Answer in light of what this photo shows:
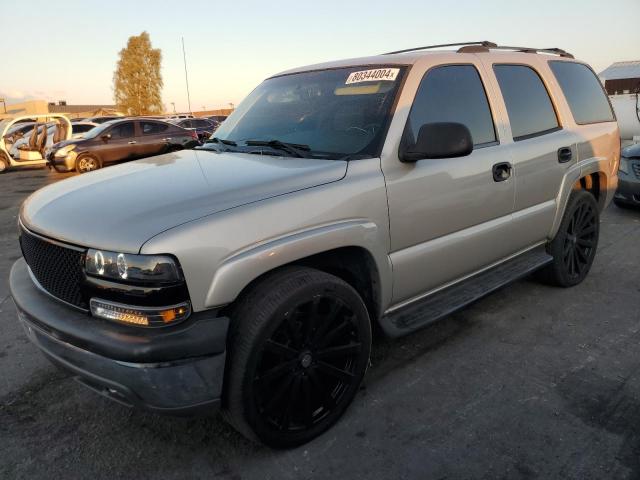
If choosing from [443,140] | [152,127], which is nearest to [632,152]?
[443,140]

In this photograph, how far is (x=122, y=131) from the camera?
549 inches

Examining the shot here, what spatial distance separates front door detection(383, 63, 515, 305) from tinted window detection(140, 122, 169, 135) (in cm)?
1274

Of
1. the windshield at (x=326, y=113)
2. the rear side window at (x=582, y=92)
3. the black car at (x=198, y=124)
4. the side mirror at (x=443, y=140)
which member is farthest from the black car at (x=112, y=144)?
the side mirror at (x=443, y=140)

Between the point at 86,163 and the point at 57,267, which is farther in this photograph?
the point at 86,163

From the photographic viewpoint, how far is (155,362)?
1.88m

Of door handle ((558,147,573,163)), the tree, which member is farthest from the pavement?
the tree

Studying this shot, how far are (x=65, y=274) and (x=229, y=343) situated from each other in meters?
0.78

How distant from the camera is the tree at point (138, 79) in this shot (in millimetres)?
53531

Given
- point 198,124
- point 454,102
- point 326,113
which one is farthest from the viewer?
point 198,124

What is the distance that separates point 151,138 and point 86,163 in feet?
6.22

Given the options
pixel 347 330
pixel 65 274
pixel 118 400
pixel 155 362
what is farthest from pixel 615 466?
pixel 65 274

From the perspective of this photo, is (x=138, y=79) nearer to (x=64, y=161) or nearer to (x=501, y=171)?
(x=64, y=161)

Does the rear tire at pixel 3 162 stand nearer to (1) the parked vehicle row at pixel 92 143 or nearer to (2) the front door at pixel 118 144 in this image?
(1) the parked vehicle row at pixel 92 143

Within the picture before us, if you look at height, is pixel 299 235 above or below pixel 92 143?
above
